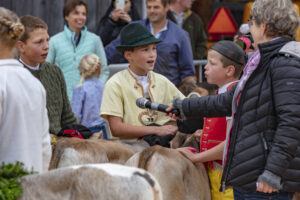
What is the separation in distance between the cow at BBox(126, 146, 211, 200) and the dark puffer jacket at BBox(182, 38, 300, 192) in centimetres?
64

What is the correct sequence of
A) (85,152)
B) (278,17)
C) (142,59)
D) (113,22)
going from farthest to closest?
(113,22), (142,59), (85,152), (278,17)

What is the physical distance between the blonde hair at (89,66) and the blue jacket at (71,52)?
0.90 feet

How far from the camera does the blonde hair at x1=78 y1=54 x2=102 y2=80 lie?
7.39m

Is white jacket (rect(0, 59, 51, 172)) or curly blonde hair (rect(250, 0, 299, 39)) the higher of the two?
curly blonde hair (rect(250, 0, 299, 39))

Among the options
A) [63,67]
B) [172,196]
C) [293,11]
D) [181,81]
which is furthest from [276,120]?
[63,67]

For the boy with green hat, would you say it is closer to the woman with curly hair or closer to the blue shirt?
the woman with curly hair

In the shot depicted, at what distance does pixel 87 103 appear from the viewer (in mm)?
7297

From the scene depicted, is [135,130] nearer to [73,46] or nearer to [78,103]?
[78,103]

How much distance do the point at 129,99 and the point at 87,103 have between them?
2.25 meters

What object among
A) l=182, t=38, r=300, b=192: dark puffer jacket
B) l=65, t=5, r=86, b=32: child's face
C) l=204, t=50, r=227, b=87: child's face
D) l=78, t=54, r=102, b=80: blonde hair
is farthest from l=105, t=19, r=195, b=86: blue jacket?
l=182, t=38, r=300, b=192: dark puffer jacket

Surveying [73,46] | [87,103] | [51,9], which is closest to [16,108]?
[87,103]

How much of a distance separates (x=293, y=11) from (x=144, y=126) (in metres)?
1.84

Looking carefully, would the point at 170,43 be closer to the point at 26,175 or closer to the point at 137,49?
the point at 137,49

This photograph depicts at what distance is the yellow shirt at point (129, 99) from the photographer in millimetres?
5074
